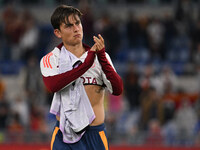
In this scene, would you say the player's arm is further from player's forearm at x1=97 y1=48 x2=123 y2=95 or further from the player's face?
the player's face

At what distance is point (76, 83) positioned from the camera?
4.14 m

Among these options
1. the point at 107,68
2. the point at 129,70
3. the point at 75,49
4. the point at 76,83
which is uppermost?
the point at 75,49

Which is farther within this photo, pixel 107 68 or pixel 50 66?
pixel 50 66

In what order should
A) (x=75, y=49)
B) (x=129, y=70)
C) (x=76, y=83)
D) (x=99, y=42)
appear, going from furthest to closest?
(x=129, y=70) → (x=75, y=49) → (x=76, y=83) → (x=99, y=42)

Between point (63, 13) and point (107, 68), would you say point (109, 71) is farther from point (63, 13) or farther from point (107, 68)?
point (63, 13)

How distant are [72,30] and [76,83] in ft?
1.48

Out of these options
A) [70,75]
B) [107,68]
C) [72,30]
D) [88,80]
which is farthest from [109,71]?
[72,30]

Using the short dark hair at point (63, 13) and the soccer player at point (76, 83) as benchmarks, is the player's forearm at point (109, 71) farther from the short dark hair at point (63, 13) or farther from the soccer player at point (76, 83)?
the short dark hair at point (63, 13)

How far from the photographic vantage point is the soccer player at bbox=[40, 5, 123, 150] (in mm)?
4074

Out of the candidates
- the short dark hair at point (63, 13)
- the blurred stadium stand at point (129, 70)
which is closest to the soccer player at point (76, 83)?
the short dark hair at point (63, 13)

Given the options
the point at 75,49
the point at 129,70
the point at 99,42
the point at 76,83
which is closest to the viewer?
the point at 99,42

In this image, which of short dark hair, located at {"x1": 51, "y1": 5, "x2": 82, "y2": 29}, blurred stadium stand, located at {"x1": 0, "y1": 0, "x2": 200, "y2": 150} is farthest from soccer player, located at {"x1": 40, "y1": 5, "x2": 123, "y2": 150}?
blurred stadium stand, located at {"x1": 0, "y1": 0, "x2": 200, "y2": 150}

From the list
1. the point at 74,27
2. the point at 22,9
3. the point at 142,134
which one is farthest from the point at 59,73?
the point at 22,9

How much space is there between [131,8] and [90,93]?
11909mm
